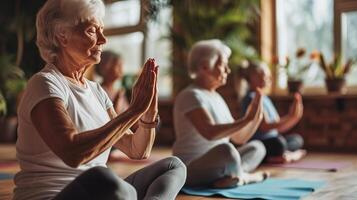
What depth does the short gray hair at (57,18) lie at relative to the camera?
1.40 meters

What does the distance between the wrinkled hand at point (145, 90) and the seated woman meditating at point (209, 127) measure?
42.0 inches

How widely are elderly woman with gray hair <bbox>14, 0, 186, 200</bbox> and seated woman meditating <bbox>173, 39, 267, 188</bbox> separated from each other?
834 millimetres

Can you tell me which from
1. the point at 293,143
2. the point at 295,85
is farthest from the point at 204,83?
the point at 295,85

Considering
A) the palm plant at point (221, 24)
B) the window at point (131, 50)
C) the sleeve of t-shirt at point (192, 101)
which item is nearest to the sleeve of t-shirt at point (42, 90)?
the sleeve of t-shirt at point (192, 101)

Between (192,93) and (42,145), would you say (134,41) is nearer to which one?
(192,93)

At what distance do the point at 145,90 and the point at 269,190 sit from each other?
1.31m

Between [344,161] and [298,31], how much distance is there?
1.83 m

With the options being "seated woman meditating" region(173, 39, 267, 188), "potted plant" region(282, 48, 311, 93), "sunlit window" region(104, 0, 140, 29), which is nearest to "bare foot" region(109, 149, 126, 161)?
"seated woman meditating" region(173, 39, 267, 188)

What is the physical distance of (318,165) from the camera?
353 centimetres

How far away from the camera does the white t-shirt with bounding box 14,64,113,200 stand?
1.32m

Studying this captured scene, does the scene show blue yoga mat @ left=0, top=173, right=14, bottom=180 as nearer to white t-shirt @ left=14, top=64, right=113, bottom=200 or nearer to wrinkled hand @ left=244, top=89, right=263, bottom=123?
wrinkled hand @ left=244, top=89, right=263, bottom=123

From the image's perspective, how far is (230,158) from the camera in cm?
241

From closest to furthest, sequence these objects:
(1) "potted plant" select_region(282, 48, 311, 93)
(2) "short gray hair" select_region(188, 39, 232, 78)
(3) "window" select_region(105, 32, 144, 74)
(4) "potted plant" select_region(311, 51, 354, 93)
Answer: (2) "short gray hair" select_region(188, 39, 232, 78) < (4) "potted plant" select_region(311, 51, 354, 93) < (1) "potted plant" select_region(282, 48, 311, 93) < (3) "window" select_region(105, 32, 144, 74)

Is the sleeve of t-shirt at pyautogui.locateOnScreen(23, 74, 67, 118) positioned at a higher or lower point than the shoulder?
higher
